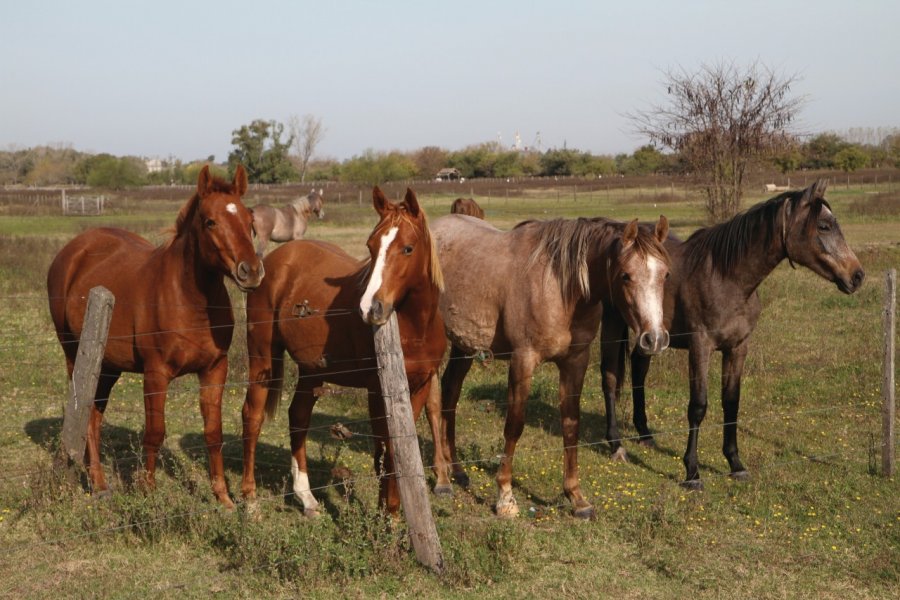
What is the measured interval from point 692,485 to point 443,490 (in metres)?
1.95

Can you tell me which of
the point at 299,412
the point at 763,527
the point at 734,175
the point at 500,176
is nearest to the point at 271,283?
the point at 299,412

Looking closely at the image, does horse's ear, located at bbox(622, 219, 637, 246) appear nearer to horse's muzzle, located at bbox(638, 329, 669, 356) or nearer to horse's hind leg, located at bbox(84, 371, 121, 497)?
horse's muzzle, located at bbox(638, 329, 669, 356)

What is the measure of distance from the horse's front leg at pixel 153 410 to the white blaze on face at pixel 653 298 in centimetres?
317

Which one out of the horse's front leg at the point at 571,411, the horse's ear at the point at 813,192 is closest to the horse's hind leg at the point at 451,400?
the horse's front leg at the point at 571,411

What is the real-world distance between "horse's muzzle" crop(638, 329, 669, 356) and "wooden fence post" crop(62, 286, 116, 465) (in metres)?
3.47

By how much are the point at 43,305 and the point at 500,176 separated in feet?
237

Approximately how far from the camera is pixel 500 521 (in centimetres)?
532

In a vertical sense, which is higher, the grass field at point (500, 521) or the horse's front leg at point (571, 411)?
the horse's front leg at point (571, 411)

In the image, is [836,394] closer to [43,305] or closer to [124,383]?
[124,383]

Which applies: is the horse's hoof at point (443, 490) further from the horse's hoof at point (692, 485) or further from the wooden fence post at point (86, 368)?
the wooden fence post at point (86, 368)

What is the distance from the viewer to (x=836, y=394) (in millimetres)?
8969

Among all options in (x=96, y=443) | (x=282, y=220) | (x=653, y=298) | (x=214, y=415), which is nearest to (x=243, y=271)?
(x=214, y=415)

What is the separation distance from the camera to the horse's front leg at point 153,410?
18.6 ft

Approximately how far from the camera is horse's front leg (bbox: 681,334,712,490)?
22.0 ft
